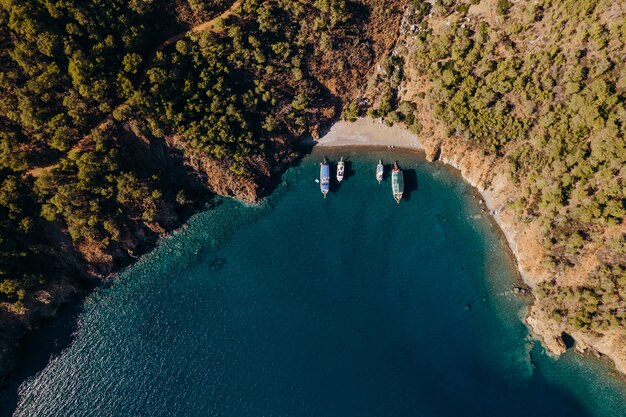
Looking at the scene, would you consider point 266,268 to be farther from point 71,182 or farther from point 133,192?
point 71,182

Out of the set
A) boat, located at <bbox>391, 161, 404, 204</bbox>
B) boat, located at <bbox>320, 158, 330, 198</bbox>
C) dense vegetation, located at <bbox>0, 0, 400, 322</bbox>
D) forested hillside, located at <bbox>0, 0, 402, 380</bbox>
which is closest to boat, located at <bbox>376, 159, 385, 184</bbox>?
boat, located at <bbox>391, 161, 404, 204</bbox>

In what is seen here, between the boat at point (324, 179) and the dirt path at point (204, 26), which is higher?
the dirt path at point (204, 26)

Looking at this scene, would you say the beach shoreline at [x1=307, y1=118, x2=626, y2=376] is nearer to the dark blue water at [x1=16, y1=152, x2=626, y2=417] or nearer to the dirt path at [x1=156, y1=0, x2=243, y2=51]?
the dark blue water at [x1=16, y1=152, x2=626, y2=417]

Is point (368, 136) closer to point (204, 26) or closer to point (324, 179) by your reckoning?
point (324, 179)

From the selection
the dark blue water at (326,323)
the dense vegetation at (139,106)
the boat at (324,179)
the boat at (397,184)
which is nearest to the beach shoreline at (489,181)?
the dark blue water at (326,323)

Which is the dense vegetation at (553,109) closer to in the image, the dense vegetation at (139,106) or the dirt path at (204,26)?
the dense vegetation at (139,106)
